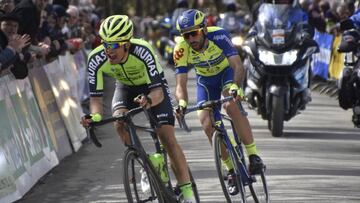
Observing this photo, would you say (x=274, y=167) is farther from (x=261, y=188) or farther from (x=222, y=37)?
(x=222, y=37)

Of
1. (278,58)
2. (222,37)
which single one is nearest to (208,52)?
(222,37)

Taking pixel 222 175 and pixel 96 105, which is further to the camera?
pixel 222 175

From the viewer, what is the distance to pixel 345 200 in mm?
10602

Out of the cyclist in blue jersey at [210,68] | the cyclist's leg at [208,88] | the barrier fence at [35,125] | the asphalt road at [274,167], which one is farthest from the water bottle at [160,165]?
the barrier fence at [35,125]

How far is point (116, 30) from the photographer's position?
345 inches

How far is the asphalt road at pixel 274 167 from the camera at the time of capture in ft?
37.0

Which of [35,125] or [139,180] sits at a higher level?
[139,180]

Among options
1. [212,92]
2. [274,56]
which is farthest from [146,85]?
[274,56]

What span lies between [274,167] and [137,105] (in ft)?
12.7

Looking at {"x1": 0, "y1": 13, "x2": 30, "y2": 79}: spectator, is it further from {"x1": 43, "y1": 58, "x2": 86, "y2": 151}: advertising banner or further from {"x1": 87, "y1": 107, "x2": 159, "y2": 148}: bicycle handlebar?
{"x1": 87, "y1": 107, "x2": 159, "y2": 148}: bicycle handlebar

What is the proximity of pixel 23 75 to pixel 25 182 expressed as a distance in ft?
4.92

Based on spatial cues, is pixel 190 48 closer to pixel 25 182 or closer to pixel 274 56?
pixel 25 182


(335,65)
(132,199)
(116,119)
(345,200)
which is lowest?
(335,65)

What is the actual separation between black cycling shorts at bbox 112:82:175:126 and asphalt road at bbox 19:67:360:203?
1.62 meters
